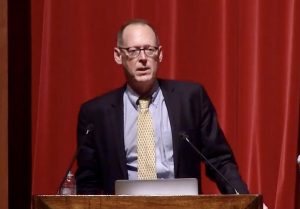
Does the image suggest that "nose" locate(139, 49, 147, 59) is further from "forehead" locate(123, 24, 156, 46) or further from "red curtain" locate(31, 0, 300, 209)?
"red curtain" locate(31, 0, 300, 209)

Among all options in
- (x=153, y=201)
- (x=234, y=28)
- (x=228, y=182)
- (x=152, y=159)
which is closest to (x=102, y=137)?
(x=152, y=159)

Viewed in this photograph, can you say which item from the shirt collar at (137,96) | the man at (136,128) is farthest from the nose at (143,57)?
the shirt collar at (137,96)

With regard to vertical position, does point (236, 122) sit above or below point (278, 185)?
above

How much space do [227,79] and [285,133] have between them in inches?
12.2

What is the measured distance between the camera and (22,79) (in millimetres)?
2912

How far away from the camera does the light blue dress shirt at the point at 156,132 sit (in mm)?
2246

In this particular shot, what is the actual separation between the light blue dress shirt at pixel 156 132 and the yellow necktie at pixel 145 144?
0.02m

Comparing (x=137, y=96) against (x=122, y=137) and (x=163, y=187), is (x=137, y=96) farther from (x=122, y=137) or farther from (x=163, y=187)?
(x=163, y=187)

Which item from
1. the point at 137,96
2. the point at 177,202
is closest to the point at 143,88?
the point at 137,96

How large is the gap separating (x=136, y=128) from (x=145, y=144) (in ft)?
0.23

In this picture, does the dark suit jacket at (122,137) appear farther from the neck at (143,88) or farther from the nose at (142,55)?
the nose at (142,55)

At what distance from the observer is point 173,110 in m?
2.29

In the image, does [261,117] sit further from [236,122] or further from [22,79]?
[22,79]

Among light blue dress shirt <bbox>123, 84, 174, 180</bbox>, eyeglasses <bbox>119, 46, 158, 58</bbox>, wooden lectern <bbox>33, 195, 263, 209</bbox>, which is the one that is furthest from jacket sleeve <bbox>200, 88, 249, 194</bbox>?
wooden lectern <bbox>33, 195, 263, 209</bbox>
